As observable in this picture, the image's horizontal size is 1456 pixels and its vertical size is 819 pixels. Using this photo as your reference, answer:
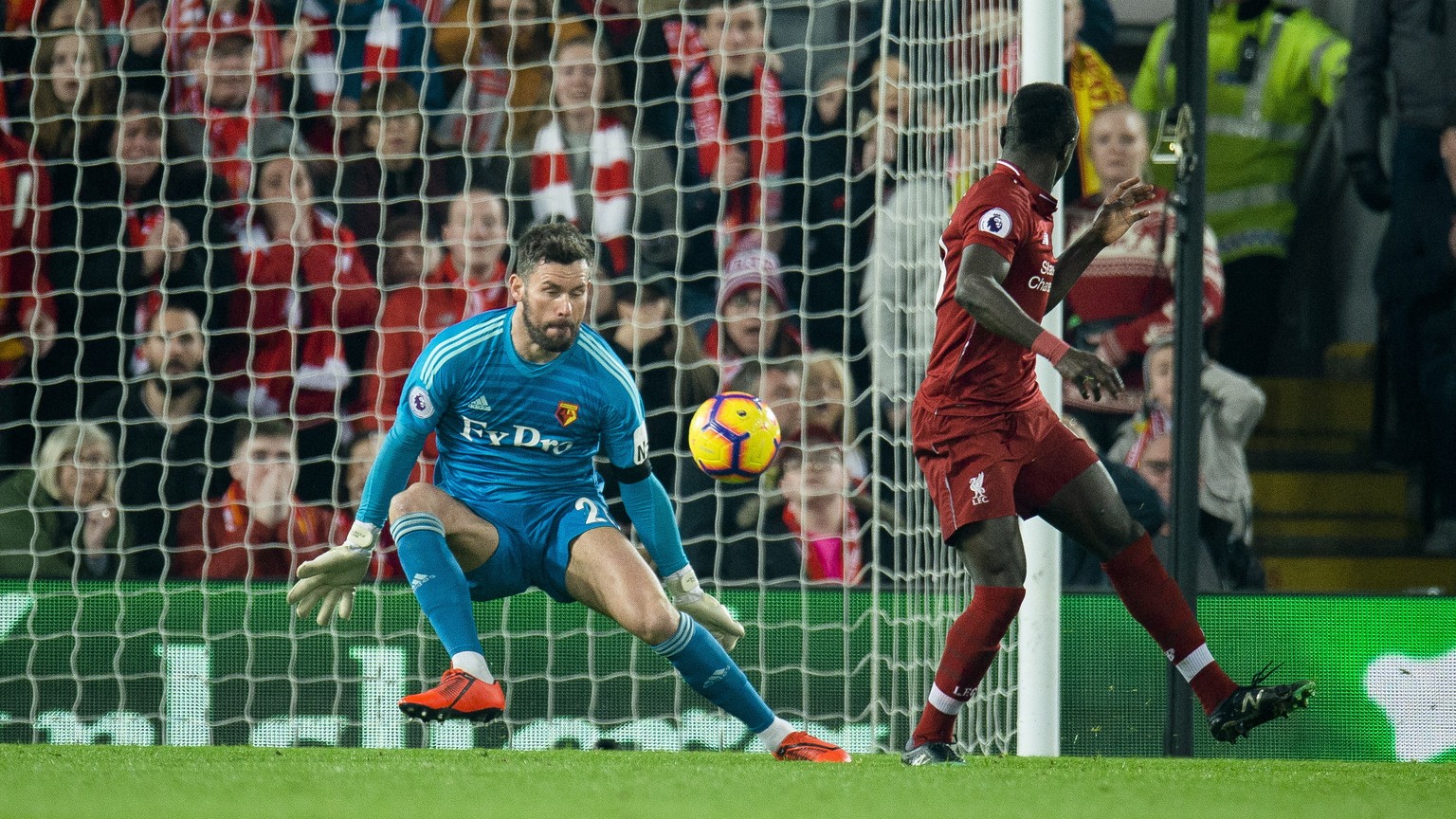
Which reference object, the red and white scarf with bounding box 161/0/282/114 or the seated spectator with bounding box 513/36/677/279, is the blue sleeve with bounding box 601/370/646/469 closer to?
the seated spectator with bounding box 513/36/677/279

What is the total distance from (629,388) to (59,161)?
3.33 metres

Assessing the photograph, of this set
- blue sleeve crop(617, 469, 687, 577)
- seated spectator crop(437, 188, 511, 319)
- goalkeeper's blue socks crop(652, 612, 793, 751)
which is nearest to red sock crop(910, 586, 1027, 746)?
goalkeeper's blue socks crop(652, 612, 793, 751)

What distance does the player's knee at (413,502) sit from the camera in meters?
5.10

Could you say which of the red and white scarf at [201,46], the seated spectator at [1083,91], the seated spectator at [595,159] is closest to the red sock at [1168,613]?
the seated spectator at [1083,91]

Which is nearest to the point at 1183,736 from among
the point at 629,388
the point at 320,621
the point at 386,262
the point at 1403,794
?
the point at 1403,794

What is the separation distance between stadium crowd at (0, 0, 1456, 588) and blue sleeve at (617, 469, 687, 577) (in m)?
1.63

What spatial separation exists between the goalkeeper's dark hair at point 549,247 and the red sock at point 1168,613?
1.74 m

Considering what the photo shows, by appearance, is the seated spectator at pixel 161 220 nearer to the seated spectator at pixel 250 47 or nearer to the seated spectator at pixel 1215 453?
the seated spectator at pixel 250 47

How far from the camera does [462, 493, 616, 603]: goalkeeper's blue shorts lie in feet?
17.0

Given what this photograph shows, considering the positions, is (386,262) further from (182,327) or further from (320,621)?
(320,621)

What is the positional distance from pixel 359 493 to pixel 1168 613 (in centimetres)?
358

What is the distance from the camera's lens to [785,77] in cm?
848

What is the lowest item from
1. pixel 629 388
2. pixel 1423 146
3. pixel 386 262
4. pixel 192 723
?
pixel 192 723

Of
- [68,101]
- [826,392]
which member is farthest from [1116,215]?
[68,101]
